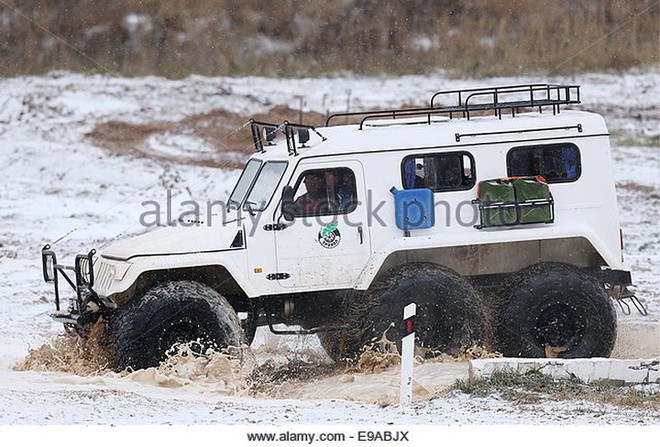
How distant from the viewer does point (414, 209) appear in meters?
12.5

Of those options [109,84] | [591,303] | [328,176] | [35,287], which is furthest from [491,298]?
[109,84]

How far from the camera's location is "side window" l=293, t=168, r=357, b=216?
12.5 m

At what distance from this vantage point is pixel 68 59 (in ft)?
103

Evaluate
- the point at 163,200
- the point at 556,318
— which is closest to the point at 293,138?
the point at 556,318

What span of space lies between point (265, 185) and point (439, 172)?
70.5 inches

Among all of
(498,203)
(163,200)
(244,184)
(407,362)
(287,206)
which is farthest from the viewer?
(163,200)

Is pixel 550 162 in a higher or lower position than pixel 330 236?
higher

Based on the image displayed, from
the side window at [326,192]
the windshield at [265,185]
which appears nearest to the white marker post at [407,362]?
the side window at [326,192]

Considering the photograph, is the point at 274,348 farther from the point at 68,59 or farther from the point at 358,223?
the point at 68,59

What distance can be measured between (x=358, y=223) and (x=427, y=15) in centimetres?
2318

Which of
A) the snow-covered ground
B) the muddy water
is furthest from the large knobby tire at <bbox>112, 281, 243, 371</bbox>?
the snow-covered ground

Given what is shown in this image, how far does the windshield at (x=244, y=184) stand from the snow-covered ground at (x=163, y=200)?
186 cm

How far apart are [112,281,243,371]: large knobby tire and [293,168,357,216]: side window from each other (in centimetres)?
138

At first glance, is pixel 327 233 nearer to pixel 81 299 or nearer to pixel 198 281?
pixel 198 281
